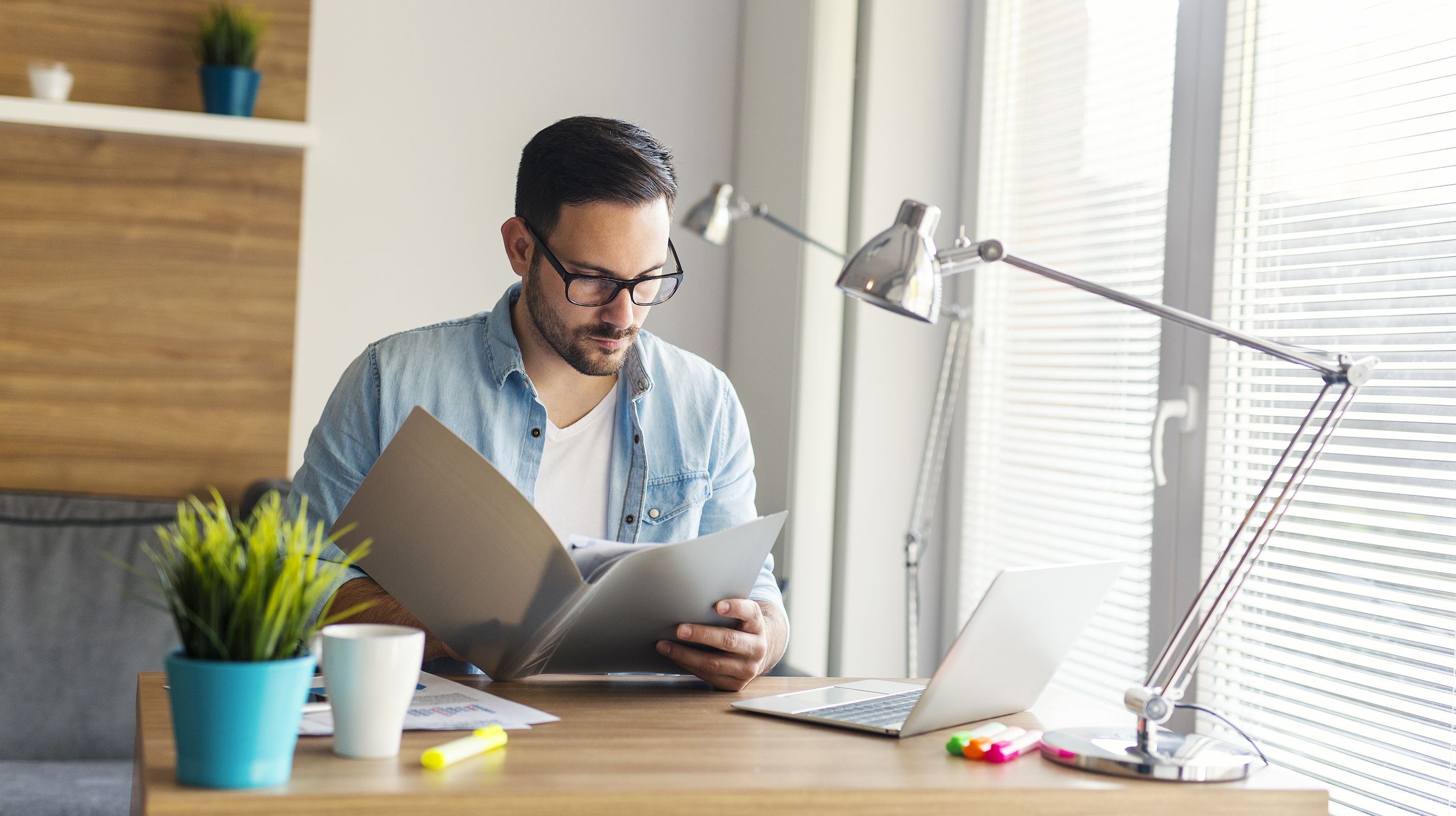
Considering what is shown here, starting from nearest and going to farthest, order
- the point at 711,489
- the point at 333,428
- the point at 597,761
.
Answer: the point at 597,761 → the point at 333,428 → the point at 711,489

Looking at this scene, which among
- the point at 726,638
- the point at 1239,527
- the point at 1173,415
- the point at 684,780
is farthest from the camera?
the point at 1173,415

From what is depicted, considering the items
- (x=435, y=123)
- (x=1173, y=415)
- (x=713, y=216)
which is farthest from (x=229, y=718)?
(x=435, y=123)

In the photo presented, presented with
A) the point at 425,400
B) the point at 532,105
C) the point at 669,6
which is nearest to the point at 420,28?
the point at 532,105

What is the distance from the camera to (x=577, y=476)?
5.69 ft

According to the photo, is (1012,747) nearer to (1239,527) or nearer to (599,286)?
(1239,527)

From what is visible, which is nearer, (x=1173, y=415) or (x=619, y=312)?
(x=619, y=312)

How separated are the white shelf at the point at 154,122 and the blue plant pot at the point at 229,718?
2.09 m

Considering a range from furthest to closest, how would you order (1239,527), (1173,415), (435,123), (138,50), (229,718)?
1. (435,123)
2. (138,50)
3. (1173,415)
4. (1239,527)
5. (229,718)

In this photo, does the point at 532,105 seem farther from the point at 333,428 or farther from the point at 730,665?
the point at 730,665

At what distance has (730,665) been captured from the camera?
132 centimetres

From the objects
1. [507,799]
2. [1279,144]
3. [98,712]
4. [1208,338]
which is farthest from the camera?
[98,712]

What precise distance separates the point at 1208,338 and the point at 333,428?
1.37m

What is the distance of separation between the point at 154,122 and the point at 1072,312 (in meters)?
1.96

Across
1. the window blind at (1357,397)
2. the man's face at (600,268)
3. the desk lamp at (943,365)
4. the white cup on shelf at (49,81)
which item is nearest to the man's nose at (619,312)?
the man's face at (600,268)
